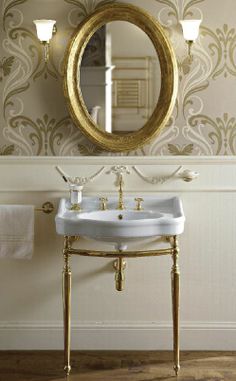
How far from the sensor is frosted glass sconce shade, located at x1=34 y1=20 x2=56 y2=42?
153 inches

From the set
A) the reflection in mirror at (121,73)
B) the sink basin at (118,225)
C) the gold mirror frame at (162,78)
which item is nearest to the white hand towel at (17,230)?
the sink basin at (118,225)

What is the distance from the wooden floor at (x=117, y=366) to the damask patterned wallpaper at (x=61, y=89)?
105 cm

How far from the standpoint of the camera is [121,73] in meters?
3.98

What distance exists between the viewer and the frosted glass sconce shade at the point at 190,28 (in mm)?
3891

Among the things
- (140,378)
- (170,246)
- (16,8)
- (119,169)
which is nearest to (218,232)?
(170,246)

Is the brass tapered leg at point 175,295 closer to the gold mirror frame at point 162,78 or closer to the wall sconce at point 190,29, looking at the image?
the gold mirror frame at point 162,78

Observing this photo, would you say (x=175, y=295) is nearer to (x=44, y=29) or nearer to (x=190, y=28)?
(x=190, y=28)

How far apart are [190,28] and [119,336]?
164 cm

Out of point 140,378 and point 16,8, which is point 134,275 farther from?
point 16,8

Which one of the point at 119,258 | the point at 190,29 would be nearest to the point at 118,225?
the point at 119,258

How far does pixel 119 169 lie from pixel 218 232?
24.5 inches

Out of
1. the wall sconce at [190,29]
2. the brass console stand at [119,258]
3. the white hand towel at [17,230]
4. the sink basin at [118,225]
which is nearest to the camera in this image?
the sink basin at [118,225]

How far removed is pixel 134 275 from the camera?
13.5 ft

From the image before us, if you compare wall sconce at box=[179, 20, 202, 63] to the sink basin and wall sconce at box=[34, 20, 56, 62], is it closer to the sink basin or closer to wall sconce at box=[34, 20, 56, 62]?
wall sconce at box=[34, 20, 56, 62]
